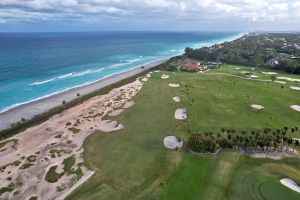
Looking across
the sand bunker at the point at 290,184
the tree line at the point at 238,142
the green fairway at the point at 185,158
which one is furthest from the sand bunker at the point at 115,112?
the sand bunker at the point at 290,184

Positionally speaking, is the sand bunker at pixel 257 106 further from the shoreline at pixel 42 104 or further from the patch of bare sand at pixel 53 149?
the shoreline at pixel 42 104

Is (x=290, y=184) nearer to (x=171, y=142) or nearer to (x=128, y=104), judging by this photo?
(x=171, y=142)

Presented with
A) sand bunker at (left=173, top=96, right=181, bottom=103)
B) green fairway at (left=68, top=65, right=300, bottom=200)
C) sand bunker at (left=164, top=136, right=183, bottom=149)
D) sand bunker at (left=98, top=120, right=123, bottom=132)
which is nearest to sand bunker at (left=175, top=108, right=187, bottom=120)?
green fairway at (left=68, top=65, right=300, bottom=200)

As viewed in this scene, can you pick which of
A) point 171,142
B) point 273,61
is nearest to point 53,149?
point 171,142

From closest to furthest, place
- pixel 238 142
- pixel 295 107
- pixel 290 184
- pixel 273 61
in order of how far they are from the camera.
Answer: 1. pixel 290 184
2. pixel 238 142
3. pixel 295 107
4. pixel 273 61

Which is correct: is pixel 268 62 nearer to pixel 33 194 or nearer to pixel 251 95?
pixel 251 95
